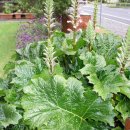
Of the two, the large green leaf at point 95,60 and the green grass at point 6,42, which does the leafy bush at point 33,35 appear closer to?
the green grass at point 6,42

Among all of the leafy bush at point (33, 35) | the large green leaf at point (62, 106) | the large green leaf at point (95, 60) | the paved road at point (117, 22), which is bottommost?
the paved road at point (117, 22)

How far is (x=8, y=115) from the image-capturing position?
2561mm

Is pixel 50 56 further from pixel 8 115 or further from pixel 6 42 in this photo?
pixel 6 42

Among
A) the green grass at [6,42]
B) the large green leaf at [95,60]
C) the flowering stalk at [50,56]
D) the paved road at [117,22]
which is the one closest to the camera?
the flowering stalk at [50,56]

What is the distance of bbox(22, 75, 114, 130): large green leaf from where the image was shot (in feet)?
7.37

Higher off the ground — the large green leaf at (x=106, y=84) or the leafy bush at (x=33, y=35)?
the large green leaf at (x=106, y=84)

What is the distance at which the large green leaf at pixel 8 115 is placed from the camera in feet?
8.13

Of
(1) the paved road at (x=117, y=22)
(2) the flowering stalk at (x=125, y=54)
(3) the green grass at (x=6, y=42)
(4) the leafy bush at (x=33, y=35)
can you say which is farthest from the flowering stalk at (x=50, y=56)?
(1) the paved road at (x=117, y=22)

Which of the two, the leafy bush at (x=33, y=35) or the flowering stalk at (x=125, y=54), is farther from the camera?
the leafy bush at (x=33, y=35)

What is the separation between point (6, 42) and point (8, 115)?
1192cm

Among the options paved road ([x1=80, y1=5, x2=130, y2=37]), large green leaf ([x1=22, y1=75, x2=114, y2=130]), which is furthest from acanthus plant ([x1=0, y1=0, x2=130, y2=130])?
paved road ([x1=80, y1=5, x2=130, y2=37])

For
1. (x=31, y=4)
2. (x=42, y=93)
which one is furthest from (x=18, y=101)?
(x=31, y=4)

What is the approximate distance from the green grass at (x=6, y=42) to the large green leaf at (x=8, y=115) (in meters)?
6.35

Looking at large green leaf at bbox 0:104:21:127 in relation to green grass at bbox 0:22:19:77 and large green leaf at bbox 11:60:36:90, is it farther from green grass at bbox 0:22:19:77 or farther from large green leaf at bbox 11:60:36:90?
green grass at bbox 0:22:19:77
